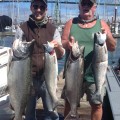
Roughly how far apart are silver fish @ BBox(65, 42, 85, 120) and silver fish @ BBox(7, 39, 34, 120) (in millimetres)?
536

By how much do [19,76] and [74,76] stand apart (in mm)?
738

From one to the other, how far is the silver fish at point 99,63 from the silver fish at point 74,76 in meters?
0.19

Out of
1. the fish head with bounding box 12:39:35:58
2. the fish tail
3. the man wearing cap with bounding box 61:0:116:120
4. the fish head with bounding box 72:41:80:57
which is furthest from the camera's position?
the fish tail

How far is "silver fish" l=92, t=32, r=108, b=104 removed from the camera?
4750mm

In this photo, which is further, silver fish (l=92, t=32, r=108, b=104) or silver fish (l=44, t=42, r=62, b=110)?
silver fish (l=92, t=32, r=108, b=104)

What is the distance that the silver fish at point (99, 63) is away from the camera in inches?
187

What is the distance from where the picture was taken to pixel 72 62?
189 inches

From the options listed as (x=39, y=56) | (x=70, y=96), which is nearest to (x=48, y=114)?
(x=70, y=96)

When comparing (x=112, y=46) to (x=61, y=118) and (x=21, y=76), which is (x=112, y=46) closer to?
(x=21, y=76)

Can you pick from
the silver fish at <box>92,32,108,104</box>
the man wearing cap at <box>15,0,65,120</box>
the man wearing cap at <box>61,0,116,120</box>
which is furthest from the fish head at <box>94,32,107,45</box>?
the man wearing cap at <box>15,0,65,120</box>

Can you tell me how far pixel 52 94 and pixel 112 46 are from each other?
1.07m

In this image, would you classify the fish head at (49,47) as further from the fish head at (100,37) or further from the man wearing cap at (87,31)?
the fish head at (100,37)

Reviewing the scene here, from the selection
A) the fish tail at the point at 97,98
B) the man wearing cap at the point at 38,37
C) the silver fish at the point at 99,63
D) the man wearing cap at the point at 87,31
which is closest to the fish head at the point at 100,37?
the silver fish at the point at 99,63

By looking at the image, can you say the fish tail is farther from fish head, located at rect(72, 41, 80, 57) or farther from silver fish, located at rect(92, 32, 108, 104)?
fish head, located at rect(72, 41, 80, 57)
